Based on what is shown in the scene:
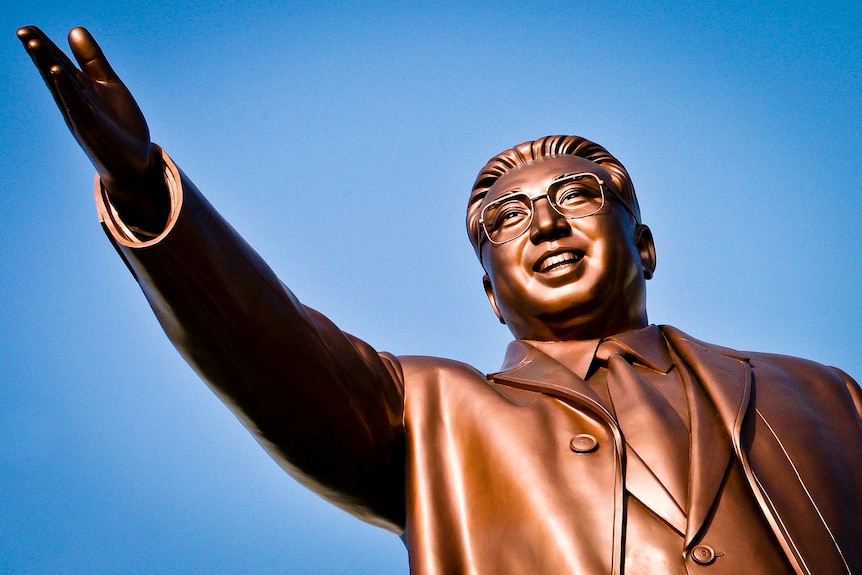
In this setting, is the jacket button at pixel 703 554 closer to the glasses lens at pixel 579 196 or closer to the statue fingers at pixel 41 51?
the glasses lens at pixel 579 196

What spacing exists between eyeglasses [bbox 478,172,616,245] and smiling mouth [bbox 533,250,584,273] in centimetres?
22

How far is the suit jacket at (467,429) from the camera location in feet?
13.4

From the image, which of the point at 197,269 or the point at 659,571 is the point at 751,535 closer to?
the point at 659,571

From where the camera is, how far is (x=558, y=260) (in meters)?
5.52

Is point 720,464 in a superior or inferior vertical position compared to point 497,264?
inferior

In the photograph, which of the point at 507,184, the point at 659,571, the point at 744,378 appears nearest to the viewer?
the point at 659,571

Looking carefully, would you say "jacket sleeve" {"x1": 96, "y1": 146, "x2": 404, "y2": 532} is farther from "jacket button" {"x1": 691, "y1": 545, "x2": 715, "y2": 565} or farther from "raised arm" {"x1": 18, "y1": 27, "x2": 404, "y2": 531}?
"jacket button" {"x1": 691, "y1": 545, "x2": 715, "y2": 565}

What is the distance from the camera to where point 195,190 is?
13.7 ft

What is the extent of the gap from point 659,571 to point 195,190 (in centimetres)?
235

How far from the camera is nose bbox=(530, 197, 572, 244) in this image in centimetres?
554

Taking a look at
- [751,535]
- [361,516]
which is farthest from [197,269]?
[751,535]

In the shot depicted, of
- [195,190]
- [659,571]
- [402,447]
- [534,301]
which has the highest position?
[195,190]

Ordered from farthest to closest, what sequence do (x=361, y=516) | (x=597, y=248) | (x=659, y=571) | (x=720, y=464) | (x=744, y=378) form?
1. (x=597, y=248)
2. (x=361, y=516)
3. (x=744, y=378)
4. (x=720, y=464)
5. (x=659, y=571)

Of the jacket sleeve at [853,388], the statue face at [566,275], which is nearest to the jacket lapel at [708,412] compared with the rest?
the statue face at [566,275]
